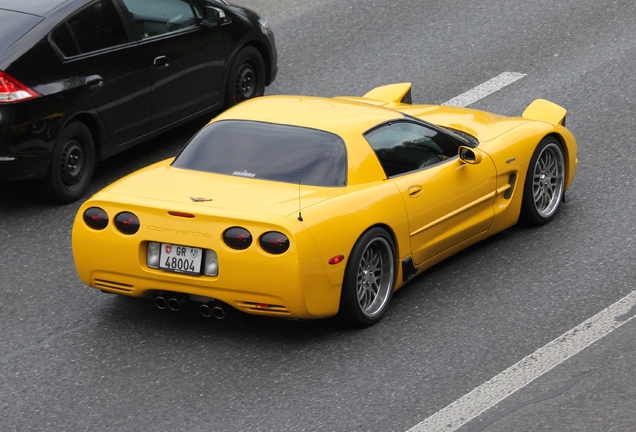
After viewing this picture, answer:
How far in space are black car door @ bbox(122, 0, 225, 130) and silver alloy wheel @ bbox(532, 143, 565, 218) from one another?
3.34m

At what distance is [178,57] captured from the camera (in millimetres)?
10844

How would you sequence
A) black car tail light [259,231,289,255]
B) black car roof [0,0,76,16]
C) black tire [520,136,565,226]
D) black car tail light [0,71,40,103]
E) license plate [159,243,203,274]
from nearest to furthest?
1. black car tail light [259,231,289,255]
2. license plate [159,243,203,274]
3. black tire [520,136,565,226]
4. black car tail light [0,71,40,103]
5. black car roof [0,0,76,16]

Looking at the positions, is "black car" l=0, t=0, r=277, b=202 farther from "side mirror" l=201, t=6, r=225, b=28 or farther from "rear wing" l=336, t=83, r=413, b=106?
"rear wing" l=336, t=83, r=413, b=106

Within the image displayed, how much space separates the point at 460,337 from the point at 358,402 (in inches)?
42.2

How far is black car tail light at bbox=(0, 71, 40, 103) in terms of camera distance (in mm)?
9305

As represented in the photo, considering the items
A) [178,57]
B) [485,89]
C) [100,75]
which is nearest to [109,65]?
[100,75]

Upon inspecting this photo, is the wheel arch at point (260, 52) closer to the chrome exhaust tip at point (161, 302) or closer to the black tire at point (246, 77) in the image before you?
the black tire at point (246, 77)

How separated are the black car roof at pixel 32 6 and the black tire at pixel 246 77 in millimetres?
2114

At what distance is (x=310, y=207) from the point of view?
734cm

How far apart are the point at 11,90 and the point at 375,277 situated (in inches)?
131

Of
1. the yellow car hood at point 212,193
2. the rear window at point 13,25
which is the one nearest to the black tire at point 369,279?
the yellow car hood at point 212,193

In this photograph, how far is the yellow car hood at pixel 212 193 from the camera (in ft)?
24.0

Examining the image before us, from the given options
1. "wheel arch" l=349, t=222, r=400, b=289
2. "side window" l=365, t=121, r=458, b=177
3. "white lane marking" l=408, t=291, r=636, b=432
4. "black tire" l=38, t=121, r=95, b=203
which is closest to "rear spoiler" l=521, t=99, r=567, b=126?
"side window" l=365, t=121, r=458, b=177

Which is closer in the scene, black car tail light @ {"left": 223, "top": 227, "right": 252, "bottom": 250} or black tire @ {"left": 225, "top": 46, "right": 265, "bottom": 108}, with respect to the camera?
black car tail light @ {"left": 223, "top": 227, "right": 252, "bottom": 250}
